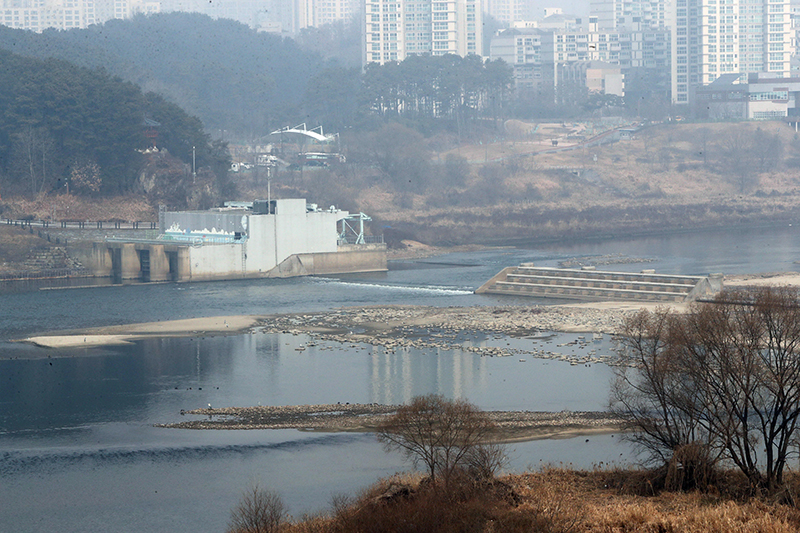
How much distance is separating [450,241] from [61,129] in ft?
131

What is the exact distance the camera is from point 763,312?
965 inches

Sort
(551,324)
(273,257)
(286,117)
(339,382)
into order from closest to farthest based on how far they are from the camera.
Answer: (339,382) → (551,324) → (273,257) → (286,117)

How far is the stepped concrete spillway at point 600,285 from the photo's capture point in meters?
62.2

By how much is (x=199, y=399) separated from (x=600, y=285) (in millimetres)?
33853

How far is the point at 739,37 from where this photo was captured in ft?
583

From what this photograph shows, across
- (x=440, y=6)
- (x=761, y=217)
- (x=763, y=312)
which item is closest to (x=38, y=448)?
(x=763, y=312)

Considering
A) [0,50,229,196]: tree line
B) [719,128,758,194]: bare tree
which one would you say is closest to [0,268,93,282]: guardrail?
[0,50,229,196]: tree line

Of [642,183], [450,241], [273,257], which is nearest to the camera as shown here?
[273,257]

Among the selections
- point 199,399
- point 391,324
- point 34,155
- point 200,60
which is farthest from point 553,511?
point 200,60

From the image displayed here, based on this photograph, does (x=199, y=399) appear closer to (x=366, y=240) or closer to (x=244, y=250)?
(x=244, y=250)

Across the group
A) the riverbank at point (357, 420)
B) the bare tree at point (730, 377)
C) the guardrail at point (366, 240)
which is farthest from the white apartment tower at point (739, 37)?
the bare tree at point (730, 377)

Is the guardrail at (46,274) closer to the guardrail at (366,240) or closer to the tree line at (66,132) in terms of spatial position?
the tree line at (66,132)

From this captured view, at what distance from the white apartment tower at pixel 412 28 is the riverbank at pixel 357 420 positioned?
492ft

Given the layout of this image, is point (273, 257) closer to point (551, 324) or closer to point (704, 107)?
point (551, 324)
